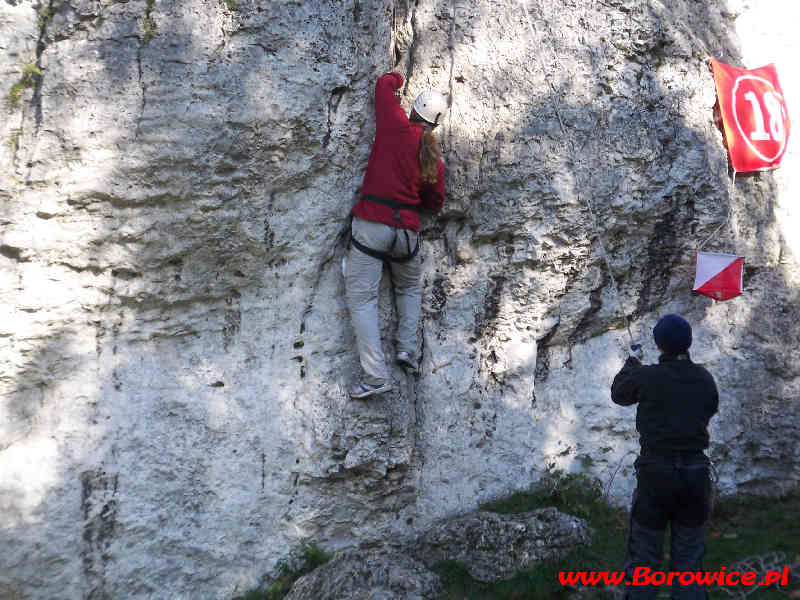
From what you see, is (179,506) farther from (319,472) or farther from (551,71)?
(551,71)

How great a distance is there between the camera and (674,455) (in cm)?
352

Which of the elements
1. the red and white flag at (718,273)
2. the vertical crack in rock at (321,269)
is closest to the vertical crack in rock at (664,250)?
the red and white flag at (718,273)

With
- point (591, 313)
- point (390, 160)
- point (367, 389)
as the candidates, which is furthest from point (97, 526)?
point (591, 313)

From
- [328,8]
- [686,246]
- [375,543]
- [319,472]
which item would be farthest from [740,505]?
[328,8]

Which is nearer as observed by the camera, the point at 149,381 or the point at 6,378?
the point at 6,378

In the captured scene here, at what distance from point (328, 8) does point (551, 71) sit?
1.95 metres

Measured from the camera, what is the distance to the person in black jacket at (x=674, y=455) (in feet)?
11.5

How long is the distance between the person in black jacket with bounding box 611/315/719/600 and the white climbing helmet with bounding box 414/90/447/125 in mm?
2284

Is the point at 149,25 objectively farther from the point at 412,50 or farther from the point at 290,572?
the point at 290,572

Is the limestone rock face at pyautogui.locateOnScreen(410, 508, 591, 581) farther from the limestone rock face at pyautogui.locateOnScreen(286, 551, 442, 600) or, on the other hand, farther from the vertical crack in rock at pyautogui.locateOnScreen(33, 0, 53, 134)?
the vertical crack in rock at pyautogui.locateOnScreen(33, 0, 53, 134)

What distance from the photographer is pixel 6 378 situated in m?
4.00

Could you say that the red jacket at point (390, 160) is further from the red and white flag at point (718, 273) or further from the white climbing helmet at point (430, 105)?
the red and white flag at point (718, 273)

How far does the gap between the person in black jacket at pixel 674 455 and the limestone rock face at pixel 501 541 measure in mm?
896

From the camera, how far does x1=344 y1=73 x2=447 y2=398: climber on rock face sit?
4.68 metres
